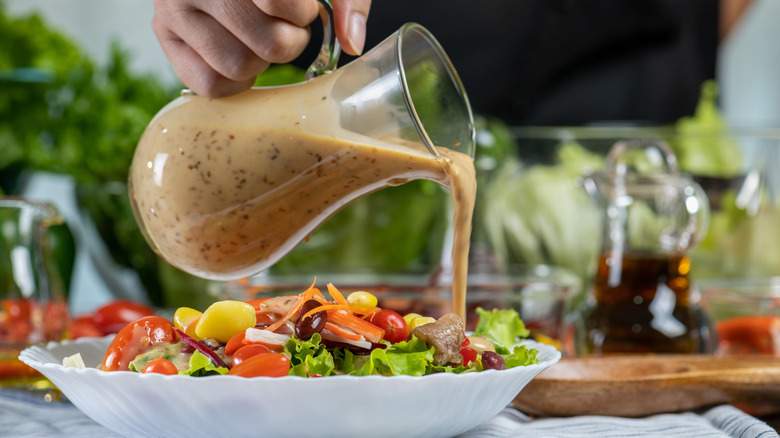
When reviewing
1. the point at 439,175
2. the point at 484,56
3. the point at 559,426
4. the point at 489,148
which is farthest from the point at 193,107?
the point at 484,56

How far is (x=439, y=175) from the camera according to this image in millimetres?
1109

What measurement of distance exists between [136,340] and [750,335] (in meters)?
1.14

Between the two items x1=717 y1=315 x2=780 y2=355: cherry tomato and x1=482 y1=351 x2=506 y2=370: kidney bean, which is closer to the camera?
x1=482 y1=351 x2=506 y2=370: kidney bean

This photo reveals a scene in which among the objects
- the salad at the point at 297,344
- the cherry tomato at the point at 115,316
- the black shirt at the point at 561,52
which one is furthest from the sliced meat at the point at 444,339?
the black shirt at the point at 561,52

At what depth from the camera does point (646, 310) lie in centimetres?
155

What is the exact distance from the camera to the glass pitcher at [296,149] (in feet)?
3.58

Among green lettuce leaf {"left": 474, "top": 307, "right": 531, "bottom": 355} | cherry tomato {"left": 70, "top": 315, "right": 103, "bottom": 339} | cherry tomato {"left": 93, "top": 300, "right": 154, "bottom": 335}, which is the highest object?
green lettuce leaf {"left": 474, "top": 307, "right": 531, "bottom": 355}

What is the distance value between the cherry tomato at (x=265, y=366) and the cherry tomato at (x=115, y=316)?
3.30 feet

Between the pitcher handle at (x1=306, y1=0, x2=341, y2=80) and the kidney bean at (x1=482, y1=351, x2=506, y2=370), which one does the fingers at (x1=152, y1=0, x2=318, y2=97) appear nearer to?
the pitcher handle at (x1=306, y1=0, x2=341, y2=80)

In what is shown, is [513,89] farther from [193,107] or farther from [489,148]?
[193,107]

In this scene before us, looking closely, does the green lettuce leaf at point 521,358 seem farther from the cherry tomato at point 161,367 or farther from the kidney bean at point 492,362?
the cherry tomato at point 161,367

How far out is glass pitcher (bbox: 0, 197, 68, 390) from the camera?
4.90 ft

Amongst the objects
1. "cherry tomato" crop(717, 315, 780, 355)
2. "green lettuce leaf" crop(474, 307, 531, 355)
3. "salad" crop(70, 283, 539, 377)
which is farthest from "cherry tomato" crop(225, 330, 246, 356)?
"cherry tomato" crop(717, 315, 780, 355)

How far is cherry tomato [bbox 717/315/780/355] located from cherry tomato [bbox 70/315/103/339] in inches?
51.3
